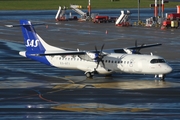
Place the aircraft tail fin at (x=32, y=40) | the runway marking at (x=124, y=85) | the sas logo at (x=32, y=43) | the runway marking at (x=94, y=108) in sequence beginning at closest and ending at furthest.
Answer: the runway marking at (x=94, y=108), the runway marking at (x=124, y=85), the aircraft tail fin at (x=32, y=40), the sas logo at (x=32, y=43)

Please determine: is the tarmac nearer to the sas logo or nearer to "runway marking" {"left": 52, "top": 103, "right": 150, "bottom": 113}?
"runway marking" {"left": 52, "top": 103, "right": 150, "bottom": 113}

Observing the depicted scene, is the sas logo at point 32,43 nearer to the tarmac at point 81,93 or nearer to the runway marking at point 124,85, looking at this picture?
the tarmac at point 81,93

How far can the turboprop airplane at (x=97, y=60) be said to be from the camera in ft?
171

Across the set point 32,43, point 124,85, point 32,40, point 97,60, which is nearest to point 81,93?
point 124,85

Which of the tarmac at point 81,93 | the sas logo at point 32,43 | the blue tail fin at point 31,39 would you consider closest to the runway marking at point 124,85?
the tarmac at point 81,93

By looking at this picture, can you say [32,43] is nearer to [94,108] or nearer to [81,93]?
[81,93]

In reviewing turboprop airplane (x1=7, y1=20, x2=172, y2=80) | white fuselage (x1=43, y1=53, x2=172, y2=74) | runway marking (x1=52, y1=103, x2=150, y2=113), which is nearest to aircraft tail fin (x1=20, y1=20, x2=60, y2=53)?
turboprop airplane (x1=7, y1=20, x2=172, y2=80)

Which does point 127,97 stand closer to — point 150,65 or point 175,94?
point 175,94

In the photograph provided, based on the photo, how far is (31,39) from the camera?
192 ft

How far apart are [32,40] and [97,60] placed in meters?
7.62

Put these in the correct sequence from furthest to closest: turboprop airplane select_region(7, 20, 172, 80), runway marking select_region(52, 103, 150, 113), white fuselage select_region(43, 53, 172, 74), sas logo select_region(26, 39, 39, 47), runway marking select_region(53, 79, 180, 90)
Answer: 1. sas logo select_region(26, 39, 39, 47)
2. turboprop airplane select_region(7, 20, 172, 80)
3. white fuselage select_region(43, 53, 172, 74)
4. runway marking select_region(53, 79, 180, 90)
5. runway marking select_region(52, 103, 150, 113)

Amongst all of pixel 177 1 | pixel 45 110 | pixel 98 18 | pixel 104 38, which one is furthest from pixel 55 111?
pixel 177 1

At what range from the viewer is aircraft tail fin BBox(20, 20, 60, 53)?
190 feet

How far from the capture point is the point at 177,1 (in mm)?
199750
